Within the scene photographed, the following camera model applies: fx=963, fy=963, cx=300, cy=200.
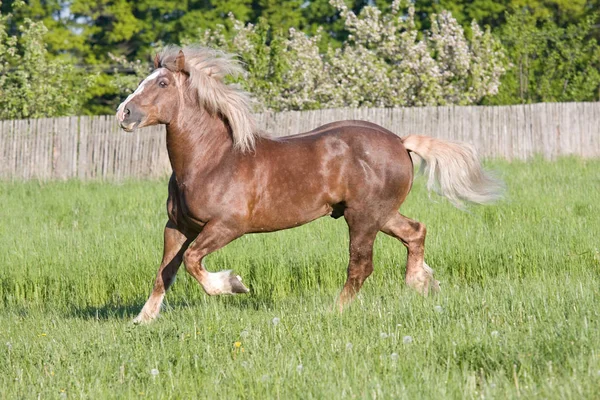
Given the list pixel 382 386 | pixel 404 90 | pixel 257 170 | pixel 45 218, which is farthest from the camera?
pixel 404 90

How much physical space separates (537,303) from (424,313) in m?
0.75

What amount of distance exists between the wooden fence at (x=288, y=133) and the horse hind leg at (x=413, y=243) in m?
11.7

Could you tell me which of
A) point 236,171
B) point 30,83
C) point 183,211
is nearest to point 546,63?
point 30,83

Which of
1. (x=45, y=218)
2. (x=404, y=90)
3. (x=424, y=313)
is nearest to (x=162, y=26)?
(x=404, y=90)

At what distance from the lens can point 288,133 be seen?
21.9 metres

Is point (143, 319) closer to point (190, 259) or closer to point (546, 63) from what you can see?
point (190, 259)

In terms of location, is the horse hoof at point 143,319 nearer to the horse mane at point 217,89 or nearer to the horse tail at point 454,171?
the horse mane at point 217,89

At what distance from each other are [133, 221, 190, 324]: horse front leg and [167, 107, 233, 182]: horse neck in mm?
441

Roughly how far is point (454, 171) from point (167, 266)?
253cm

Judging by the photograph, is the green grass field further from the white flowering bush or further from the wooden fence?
the white flowering bush

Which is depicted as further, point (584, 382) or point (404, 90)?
point (404, 90)

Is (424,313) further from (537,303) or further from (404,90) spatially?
(404,90)

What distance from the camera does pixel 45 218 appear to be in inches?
527

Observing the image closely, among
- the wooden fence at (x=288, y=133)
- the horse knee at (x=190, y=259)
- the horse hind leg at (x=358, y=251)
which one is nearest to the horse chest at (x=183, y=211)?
the horse knee at (x=190, y=259)
